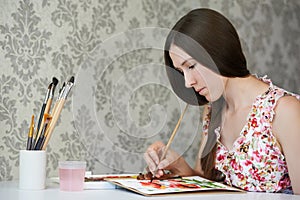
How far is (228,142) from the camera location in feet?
6.03

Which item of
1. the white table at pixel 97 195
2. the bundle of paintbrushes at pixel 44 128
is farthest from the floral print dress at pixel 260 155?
the bundle of paintbrushes at pixel 44 128

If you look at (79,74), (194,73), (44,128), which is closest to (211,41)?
(194,73)

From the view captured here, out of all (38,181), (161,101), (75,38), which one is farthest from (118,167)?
(38,181)

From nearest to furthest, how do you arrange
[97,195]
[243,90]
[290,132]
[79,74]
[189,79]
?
1. [97,195]
2. [290,132]
3. [189,79]
4. [243,90]
5. [79,74]

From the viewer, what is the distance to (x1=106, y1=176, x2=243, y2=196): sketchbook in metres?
1.37

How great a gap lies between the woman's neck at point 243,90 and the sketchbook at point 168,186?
0.38 m

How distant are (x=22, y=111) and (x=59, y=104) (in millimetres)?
823

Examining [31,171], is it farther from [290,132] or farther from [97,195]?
[290,132]

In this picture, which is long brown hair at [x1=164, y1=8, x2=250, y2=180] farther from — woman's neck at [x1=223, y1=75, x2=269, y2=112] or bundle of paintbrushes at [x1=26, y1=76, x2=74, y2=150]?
bundle of paintbrushes at [x1=26, y1=76, x2=74, y2=150]

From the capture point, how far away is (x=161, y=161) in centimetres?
165

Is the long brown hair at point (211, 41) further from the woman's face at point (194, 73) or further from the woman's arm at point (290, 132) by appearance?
the woman's arm at point (290, 132)

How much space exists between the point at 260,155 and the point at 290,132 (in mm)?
141

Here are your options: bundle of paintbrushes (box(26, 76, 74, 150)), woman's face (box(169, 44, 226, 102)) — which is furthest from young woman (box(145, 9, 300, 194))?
bundle of paintbrushes (box(26, 76, 74, 150))

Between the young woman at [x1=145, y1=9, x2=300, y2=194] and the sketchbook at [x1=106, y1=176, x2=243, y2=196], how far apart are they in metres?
0.10
